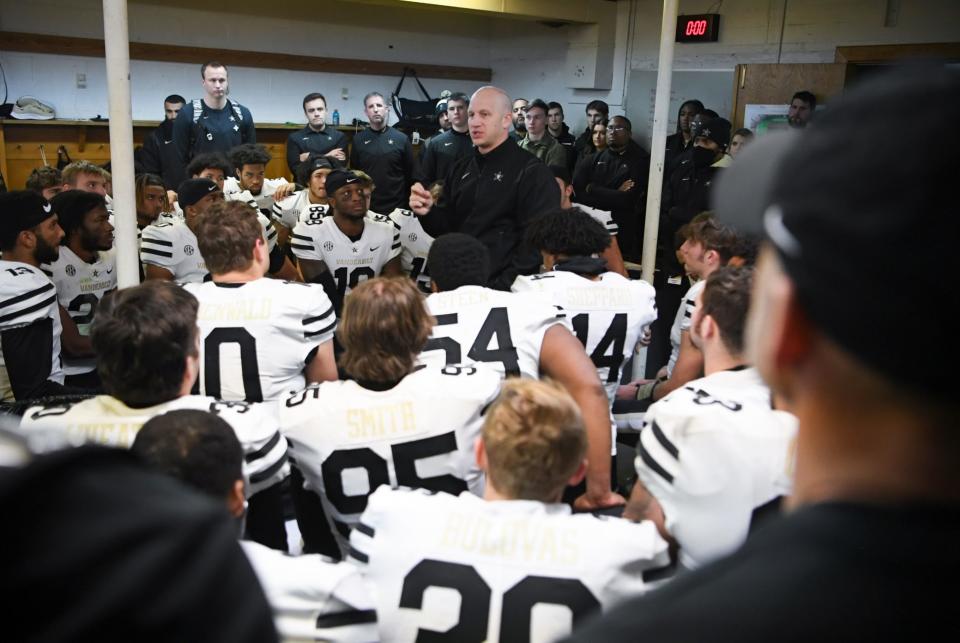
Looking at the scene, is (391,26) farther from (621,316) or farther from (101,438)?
(101,438)

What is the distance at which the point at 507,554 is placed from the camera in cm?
161

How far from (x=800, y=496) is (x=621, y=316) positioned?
2774 millimetres

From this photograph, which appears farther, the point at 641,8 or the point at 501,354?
the point at 641,8

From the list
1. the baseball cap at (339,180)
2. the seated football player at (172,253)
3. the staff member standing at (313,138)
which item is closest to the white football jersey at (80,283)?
the seated football player at (172,253)

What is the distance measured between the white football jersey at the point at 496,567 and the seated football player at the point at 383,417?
1.75ft

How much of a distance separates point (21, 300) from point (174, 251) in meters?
1.26

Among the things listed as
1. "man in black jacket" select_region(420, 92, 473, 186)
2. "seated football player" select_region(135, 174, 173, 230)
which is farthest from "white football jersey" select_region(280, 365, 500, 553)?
"man in black jacket" select_region(420, 92, 473, 186)

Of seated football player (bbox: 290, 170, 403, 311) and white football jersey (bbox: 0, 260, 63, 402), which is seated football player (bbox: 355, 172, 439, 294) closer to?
seated football player (bbox: 290, 170, 403, 311)

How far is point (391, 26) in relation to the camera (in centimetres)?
1188

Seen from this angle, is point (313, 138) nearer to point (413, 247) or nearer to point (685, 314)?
point (413, 247)

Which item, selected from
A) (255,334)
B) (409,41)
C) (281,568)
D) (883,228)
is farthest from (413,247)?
(409,41)

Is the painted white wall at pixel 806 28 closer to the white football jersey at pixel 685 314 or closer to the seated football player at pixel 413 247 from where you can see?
the seated football player at pixel 413 247

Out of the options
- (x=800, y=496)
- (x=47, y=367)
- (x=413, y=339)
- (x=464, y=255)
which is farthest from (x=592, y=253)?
(x=800, y=496)

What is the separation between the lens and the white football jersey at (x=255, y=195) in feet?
19.8
